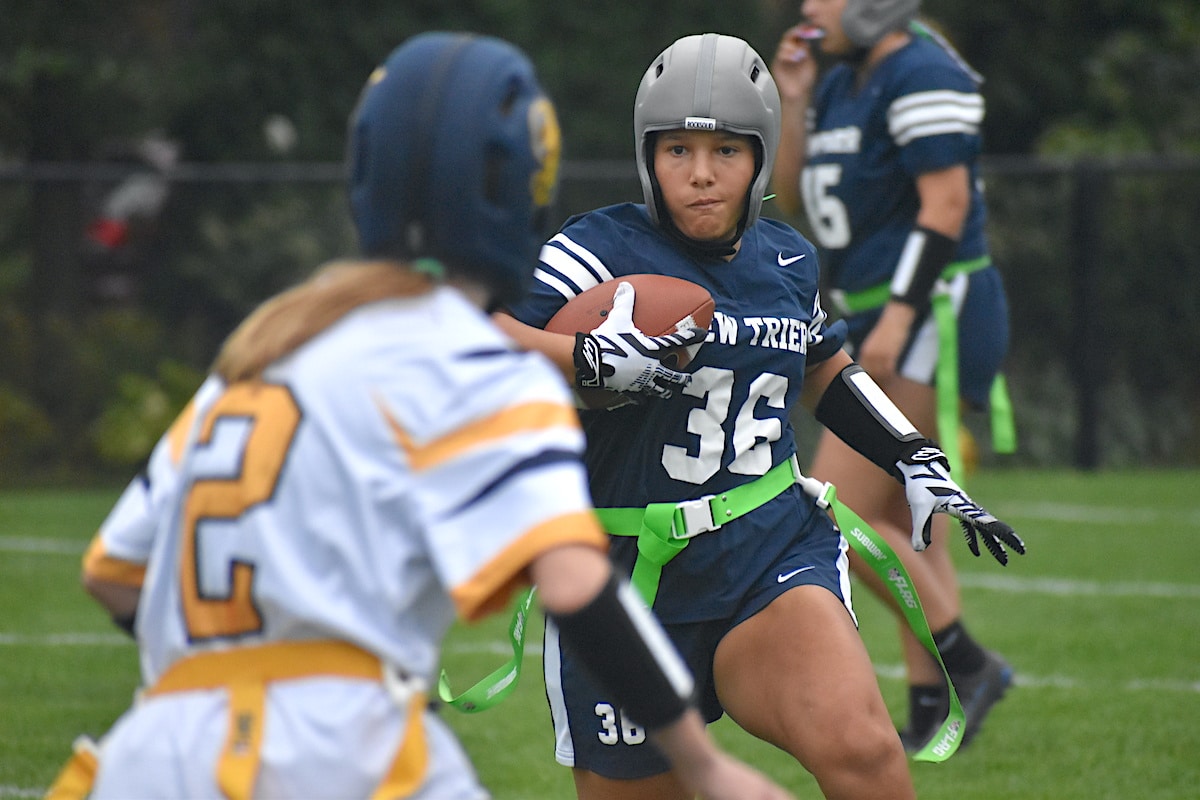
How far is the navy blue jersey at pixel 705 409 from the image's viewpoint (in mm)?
3387

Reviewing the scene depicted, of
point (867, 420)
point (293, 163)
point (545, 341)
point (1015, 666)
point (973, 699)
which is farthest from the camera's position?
point (293, 163)

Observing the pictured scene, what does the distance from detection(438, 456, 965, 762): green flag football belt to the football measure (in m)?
0.25

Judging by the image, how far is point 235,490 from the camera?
2.07 meters

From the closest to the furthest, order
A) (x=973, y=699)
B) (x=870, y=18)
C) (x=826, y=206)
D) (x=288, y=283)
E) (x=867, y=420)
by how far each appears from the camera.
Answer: (x=867, y=420)
(x=973, y=699)
(x=870, y=18)
(x=826, y=206)
(x=288, y=283)

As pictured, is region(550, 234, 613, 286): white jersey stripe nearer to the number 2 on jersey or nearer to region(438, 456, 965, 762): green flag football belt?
region(438, 456, 965, 762): green flag football belt

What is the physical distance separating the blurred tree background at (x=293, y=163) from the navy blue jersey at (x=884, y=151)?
654cm

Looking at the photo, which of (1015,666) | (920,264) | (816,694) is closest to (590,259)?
(816,694)

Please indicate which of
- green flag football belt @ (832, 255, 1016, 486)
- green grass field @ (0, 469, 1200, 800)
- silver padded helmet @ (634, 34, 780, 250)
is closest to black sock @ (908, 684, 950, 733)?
green grass field @ (0, 469, 1200, 800)

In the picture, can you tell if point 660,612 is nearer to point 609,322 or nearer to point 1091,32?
point 609,322

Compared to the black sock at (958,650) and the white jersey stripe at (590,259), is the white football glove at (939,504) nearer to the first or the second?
the white jersey stripe at (590,259)

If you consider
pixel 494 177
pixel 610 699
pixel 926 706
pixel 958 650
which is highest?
pixel 494 177

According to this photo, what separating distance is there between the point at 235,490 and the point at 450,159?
50 centimetres

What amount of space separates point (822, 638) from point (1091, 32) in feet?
46.6

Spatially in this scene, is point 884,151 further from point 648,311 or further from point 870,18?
point 648,311
